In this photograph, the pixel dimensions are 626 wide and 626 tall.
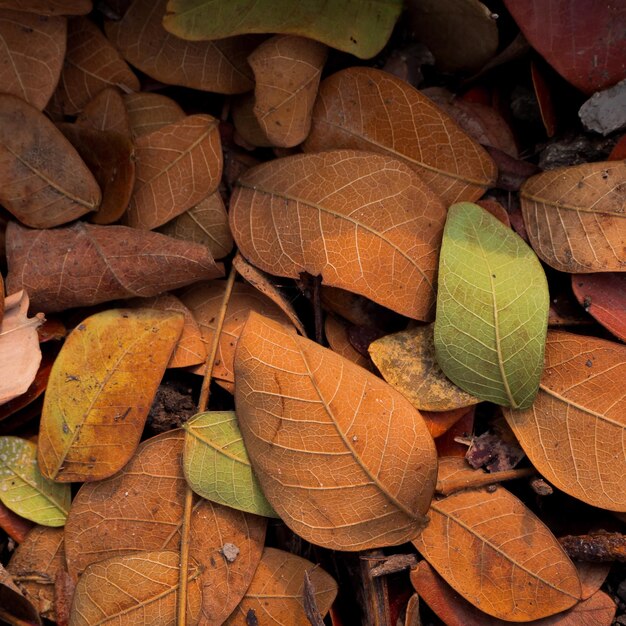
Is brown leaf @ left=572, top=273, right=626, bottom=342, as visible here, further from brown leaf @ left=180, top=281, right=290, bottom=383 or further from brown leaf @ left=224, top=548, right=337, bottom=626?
brown leaf @ left=224, top=548, right=337, bottom=626

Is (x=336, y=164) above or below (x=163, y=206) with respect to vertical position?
above

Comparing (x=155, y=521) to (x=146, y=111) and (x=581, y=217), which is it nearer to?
(x=146, y=111)

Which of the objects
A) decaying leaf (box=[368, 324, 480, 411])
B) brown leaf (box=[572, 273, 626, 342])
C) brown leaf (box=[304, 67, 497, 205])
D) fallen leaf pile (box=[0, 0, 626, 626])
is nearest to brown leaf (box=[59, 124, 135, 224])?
fallen leaf pile (box=[0, 0, 626, 626])

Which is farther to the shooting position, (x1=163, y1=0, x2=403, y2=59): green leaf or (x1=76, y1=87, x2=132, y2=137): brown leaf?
(x1=76, y1=87, x2=132, y2=137): brown leaf

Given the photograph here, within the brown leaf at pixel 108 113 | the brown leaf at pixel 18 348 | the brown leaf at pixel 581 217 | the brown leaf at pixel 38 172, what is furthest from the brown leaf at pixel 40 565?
the brown leaf at pixel 581 217

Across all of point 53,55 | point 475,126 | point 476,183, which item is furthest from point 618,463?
point 53,55

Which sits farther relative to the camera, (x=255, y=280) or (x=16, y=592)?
(x=255, y=280)

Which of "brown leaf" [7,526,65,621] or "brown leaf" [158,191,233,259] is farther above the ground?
"brown leaf" [158,191,233,259]

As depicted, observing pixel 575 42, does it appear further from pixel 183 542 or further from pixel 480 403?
pixel 183 542
